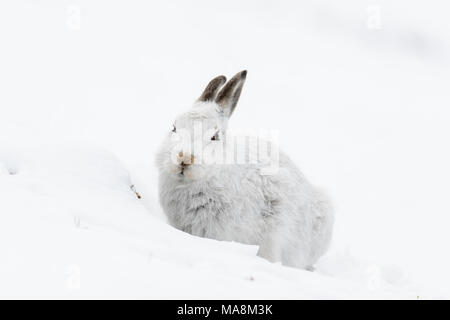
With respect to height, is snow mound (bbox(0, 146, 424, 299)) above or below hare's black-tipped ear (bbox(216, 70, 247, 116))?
below

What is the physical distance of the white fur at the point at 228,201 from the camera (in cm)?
489

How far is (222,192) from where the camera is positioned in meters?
4.94

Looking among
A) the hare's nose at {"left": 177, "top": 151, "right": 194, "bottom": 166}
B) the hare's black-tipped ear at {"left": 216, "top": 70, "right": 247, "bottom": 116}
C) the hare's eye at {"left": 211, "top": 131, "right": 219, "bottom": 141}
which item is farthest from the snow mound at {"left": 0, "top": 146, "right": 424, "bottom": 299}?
the hare's black-tipped ear at {"left": 216, "top": 70, "right": 247, "bottom": 116}

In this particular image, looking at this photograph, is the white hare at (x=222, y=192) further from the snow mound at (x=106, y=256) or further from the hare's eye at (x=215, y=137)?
the snow mound at (x=106, y=256)

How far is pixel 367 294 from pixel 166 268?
4.10ft

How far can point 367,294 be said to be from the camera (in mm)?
3033

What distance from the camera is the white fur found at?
4891 mm

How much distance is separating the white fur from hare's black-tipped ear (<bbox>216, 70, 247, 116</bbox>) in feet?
0.26

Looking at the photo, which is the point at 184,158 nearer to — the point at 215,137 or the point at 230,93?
the point at 215,137

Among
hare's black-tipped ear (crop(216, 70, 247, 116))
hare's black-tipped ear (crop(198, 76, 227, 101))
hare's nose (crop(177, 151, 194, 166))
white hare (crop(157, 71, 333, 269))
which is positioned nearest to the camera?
hare's nose (crop(177, 151, 194, 166))

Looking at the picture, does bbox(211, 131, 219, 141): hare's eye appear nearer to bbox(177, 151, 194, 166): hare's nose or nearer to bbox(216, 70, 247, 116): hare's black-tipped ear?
bbox(216, 70, 247, 116): hare's black-tipped ear

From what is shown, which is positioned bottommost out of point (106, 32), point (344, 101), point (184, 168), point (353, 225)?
point (353, 225)
